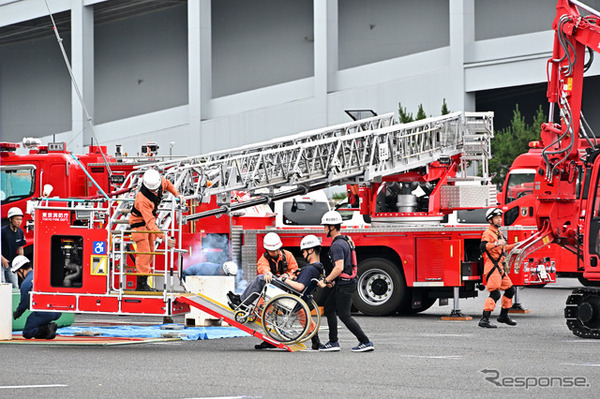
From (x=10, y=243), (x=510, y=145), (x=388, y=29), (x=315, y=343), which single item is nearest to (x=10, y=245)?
(x=10, y=243)

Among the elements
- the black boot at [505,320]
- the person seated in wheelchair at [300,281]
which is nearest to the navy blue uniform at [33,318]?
the person seated in wheelchair at [300,281]

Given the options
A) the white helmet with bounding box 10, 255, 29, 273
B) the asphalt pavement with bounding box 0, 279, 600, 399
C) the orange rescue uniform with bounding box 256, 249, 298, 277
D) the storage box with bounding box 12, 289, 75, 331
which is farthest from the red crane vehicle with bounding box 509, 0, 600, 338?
the white helmet with bounding box 10, 255, 29, 273

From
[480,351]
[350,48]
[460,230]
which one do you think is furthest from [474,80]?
[480,351]

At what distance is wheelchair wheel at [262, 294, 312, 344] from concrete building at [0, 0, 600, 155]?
1081 inches

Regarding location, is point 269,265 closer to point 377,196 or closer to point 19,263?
point 19,263

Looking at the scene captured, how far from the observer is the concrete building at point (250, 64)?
42094 millimetres

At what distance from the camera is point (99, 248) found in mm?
15094

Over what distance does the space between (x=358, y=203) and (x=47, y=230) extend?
915cm

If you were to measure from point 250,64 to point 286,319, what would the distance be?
119 ft

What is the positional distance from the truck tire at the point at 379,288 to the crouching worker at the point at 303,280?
17.2 feet

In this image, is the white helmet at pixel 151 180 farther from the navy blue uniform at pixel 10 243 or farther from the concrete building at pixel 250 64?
the concrete building at pixel 250 64

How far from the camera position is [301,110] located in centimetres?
4581

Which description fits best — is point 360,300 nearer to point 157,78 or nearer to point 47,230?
point 47,230

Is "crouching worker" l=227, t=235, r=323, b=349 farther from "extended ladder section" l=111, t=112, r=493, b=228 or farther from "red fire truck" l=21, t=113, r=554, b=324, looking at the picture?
"extended ladder section" l=111, t=112, r=493, b=228
